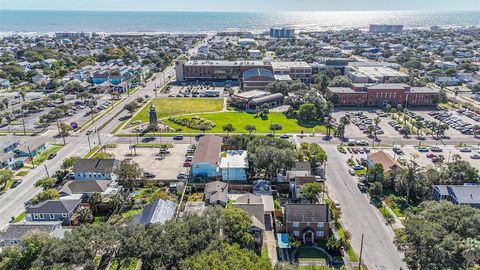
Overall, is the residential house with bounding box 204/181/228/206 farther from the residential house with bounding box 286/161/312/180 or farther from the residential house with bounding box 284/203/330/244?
the residential house with bounding box 286/161/312/180

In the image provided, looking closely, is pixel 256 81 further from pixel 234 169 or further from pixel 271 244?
pixel 271 244

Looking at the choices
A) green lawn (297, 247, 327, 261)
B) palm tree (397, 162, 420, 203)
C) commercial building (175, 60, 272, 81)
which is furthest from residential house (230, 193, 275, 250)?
commercial building (175, 60, 272, 81)

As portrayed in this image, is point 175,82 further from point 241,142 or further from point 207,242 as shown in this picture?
point 207,242

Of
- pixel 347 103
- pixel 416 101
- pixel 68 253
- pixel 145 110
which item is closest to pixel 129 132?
pixel 145 110

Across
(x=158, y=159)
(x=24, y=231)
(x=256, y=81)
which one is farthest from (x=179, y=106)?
(x=24, y=231)

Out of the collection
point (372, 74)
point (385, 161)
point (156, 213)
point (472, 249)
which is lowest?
point (156, 213)

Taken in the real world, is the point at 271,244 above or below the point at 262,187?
below

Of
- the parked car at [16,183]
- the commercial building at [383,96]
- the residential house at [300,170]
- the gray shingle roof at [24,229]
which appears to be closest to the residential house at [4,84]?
the parked car at [16,183]

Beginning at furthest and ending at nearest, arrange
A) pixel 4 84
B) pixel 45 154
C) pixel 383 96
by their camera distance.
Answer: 1. pixel 4 84
2. pixel 383 96
3. pixel 45 154
